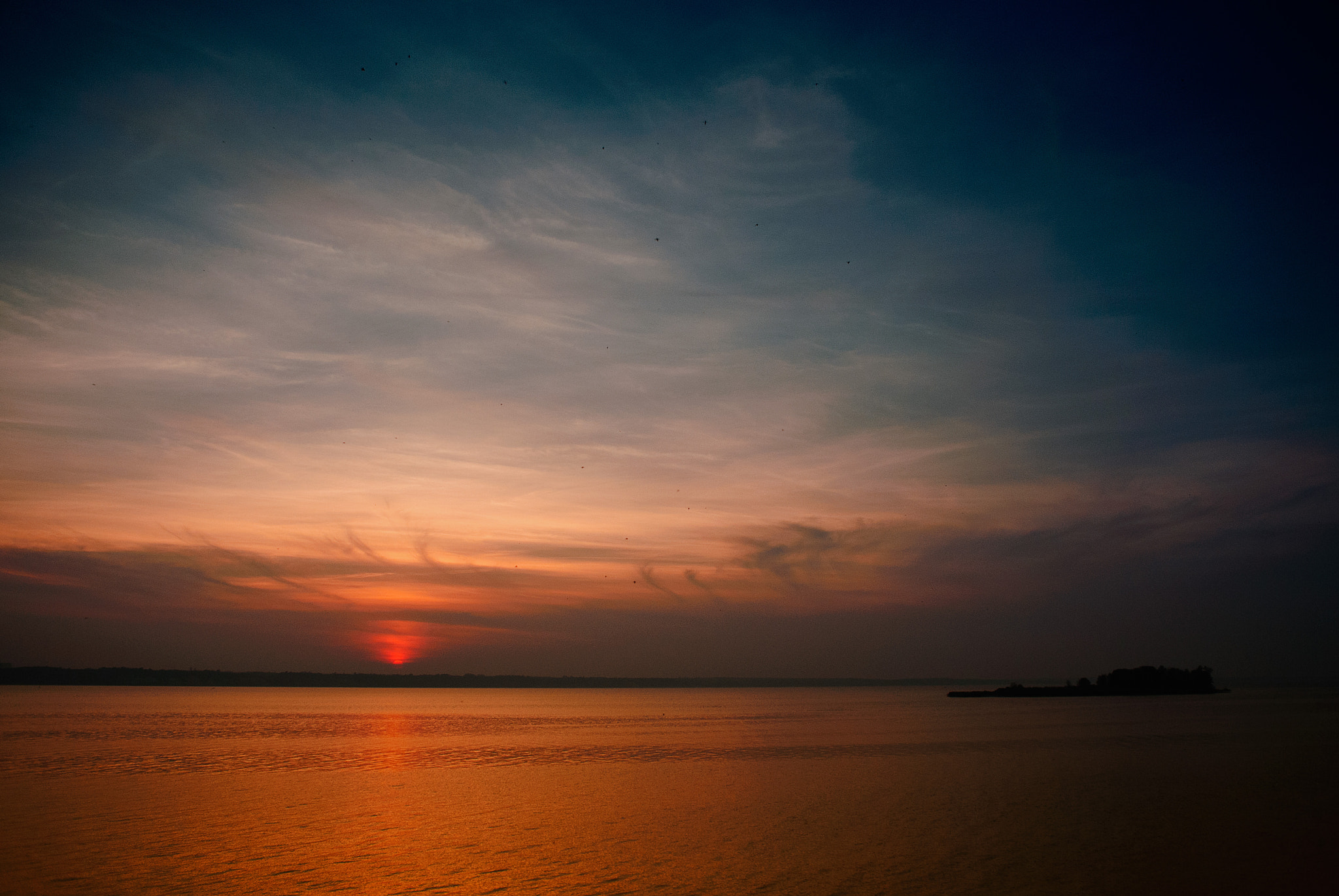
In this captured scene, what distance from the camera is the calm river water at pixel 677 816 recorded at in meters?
21.5

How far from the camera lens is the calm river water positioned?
21547 millimetres

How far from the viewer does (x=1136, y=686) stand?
178 meters

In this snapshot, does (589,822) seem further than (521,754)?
No

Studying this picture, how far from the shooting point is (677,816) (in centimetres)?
3122

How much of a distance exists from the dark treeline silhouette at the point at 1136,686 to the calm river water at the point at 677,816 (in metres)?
122

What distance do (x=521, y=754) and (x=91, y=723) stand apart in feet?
184

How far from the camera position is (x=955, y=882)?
21.3 meters

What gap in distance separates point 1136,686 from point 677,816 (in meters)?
177

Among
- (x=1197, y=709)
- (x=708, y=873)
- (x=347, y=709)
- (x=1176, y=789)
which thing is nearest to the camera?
→ (x=708, y=873)

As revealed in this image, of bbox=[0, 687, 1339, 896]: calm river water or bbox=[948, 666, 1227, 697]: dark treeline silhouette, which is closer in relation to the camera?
bbox=[0, 687, 1339, 896]: calm river water

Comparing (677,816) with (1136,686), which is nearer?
(677,816)

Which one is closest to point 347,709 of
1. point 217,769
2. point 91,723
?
point 91,723

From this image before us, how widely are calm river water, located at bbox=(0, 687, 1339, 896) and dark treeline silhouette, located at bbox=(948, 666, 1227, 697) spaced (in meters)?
122

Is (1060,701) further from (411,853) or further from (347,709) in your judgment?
(411,853)
